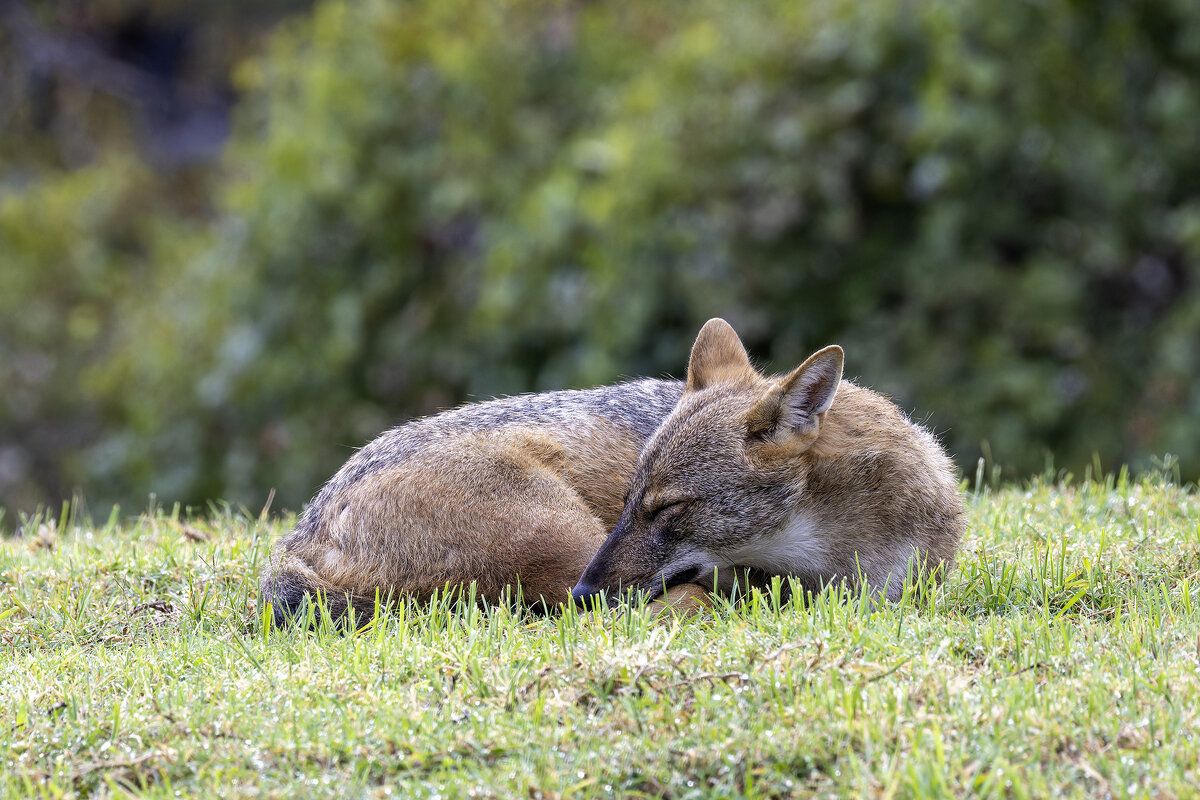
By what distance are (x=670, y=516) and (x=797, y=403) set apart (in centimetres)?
60

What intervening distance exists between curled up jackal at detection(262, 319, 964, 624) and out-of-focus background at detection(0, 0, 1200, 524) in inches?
123

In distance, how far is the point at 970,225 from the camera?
8406 millimetres

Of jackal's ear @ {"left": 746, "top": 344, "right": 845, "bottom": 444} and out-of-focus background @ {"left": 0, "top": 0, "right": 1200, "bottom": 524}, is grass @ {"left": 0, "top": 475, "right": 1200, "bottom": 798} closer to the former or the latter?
jackal's ear @ {"left": 746, "top": 344, "right": 845, "bottom": 444}

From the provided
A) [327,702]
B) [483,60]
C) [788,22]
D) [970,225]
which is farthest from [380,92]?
[327,702]

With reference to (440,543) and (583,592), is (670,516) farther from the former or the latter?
(440,543)

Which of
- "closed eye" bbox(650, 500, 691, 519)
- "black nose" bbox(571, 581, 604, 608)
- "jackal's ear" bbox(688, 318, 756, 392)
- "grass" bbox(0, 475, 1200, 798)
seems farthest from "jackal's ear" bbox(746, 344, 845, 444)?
"black nose" bbox(571, 581, 604, 608)

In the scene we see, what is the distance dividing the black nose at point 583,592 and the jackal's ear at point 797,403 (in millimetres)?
820

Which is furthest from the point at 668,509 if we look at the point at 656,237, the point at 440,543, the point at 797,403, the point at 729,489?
the point at 656,237

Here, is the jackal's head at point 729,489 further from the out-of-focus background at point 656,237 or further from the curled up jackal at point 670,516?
the out-of-focus background at point 656,237

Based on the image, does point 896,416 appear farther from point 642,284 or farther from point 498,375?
point 498,375

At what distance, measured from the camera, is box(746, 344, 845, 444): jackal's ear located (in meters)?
4.57

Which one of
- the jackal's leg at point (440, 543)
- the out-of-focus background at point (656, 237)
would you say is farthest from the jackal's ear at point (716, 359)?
the out-of-focus background at point (656, 237)

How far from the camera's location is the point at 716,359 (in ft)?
17.4

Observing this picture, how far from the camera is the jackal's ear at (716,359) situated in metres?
5.21
